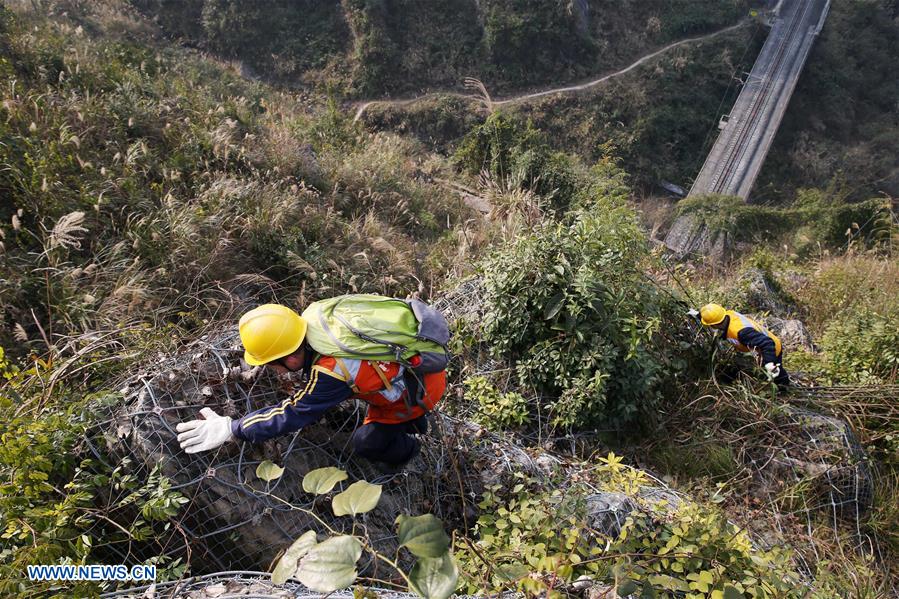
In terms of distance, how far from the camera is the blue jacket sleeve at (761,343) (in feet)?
15.0

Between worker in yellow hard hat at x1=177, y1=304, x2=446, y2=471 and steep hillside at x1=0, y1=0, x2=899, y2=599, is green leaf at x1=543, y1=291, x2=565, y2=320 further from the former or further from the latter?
worker in yellow hard hat at x1=177, y1=304, x2=446, y2=471

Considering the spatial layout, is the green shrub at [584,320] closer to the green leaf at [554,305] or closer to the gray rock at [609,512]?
the green leaf at [554,305]

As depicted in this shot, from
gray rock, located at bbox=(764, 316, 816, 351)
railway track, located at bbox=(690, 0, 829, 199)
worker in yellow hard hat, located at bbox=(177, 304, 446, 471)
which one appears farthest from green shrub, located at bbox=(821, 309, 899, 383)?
railway track, located at bbox=(690, 0, 829, 199)

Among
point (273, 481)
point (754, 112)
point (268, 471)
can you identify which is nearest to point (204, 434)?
point (273, 481)

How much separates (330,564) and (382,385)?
150 centimetres

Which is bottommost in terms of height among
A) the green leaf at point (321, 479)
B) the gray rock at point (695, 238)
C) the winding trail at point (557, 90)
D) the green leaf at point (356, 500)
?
the gray rock at point (695, 238)

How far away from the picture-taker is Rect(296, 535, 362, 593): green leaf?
3.88ft

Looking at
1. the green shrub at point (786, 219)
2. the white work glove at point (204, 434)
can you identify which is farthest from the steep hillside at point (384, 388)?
the green shrub at point (786, 219)

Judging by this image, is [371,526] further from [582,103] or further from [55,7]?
[582,103]

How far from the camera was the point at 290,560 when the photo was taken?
4.33 ft

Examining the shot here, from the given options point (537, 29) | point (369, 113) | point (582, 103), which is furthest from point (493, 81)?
point (369, 113)

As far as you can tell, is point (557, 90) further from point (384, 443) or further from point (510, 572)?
point (510, 572)

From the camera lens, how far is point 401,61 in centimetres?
2781

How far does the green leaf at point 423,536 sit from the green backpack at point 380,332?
139 centimetres
